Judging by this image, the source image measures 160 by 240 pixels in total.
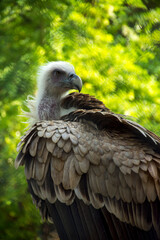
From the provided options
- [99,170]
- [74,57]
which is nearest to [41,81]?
[74,57]

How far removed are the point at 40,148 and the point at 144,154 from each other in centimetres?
77

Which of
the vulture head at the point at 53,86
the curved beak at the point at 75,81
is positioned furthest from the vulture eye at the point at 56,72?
the curved beak at the point at 75,81

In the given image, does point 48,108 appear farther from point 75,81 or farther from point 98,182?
point 98,182

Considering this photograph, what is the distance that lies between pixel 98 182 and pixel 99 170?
9cm

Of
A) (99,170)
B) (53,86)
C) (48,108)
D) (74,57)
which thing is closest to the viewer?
(99,170)

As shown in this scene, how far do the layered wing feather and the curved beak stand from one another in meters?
0.72

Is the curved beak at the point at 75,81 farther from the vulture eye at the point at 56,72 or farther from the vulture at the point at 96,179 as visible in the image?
the vulture at the point at 96,179

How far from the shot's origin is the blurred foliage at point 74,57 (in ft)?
5.86

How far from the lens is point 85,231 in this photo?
2.23 meters

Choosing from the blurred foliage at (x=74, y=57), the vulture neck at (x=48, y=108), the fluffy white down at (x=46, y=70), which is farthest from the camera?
the fluffy white down at (x=46, y=70)

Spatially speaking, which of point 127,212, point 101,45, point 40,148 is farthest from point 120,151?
point 101,45

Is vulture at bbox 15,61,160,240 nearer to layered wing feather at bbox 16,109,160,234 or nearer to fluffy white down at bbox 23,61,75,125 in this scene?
layered wing feather at bbox 16,109,160,234

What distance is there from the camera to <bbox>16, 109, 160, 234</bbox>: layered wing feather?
2189 mm

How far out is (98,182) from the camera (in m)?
2.21
